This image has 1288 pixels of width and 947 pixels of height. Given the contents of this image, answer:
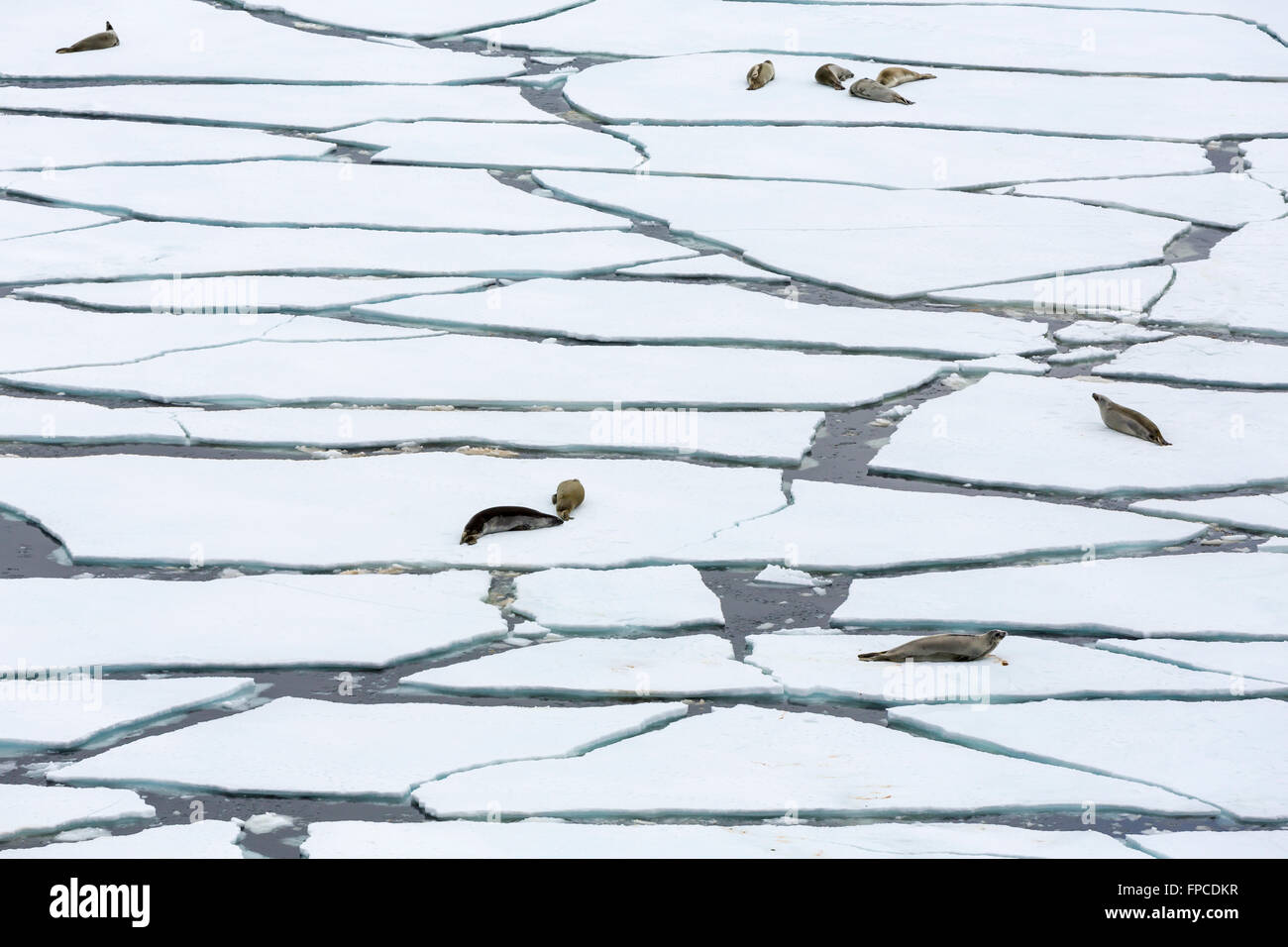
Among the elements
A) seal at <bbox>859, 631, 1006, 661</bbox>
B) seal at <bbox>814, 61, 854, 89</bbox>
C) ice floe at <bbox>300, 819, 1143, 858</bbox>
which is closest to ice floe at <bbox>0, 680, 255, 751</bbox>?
ice floe at <bbox>300, 819, 1143, 858</bbox>

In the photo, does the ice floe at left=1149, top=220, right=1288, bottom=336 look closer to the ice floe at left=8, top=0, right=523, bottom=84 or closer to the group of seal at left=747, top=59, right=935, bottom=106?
the group of seal at left=747, top=59, right=935, bottom=106

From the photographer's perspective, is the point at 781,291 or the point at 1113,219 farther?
the point at 1113,219

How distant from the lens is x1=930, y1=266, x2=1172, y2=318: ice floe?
4586 millimetres

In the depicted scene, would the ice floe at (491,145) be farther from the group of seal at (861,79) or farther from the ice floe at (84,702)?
the ice floe at (84,702)

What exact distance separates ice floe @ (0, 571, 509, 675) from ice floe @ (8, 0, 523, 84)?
369 centimetres

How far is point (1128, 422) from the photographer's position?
3824 millimetres

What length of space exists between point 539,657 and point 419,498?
0.70 metres

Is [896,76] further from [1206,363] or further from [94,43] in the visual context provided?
[94,43]

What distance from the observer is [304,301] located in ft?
15.0

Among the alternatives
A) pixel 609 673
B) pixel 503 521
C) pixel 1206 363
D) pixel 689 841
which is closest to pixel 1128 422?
pixel 1206 363

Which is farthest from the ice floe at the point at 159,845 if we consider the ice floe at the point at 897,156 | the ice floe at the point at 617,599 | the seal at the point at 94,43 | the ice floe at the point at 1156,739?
the seal at the point at 94,43

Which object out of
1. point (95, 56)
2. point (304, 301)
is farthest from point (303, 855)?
point (95, 56)

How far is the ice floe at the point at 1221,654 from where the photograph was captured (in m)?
2.91

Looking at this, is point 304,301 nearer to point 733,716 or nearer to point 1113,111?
point 733,716
